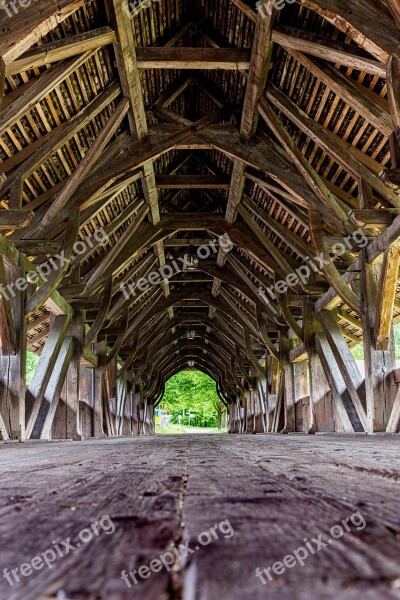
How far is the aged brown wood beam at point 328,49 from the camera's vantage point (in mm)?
4254

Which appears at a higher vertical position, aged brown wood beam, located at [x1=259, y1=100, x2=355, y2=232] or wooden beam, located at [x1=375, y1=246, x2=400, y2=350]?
aged brown wood beam, located at [x1=259, y1=100, x2=355, y2=232]

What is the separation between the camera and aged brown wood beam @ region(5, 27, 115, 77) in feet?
14.2

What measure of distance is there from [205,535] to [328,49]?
4.55 m

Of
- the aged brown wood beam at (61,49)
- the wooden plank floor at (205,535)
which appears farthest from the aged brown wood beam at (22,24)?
the wooden plank floor at (205,535)

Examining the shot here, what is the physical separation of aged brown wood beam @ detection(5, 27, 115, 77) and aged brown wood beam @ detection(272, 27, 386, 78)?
4.94ft

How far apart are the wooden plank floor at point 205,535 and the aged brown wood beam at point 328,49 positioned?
369cm

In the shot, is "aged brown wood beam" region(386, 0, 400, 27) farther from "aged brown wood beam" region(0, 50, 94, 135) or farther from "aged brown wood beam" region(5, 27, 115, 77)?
"aged brown wood beam" region(0, 50, 94, 135)

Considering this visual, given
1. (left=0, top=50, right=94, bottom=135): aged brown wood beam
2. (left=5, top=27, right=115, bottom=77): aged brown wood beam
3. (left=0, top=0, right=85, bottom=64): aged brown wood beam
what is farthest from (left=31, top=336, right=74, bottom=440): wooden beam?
(left=0, top=0, right=85, bottom=64): aged brown wood beam

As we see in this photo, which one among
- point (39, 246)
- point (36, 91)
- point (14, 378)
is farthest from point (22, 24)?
point (14, 378)

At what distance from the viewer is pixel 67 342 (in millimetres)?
8359

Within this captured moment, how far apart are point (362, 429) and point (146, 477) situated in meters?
5.75

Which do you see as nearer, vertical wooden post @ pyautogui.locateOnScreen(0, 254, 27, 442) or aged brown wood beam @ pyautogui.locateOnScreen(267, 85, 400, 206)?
aged brown wood beam @ pyautogui.locateOnScreen(267, 85, 400, 206)

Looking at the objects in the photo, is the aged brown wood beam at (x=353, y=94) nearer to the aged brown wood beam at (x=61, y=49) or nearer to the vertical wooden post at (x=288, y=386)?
the aged brown wood beam at (x=61, y=49)

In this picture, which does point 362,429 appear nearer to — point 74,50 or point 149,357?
point 74,50
